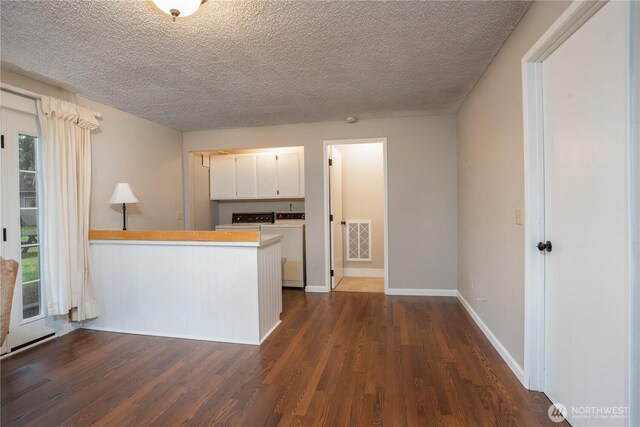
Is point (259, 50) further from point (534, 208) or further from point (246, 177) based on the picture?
point (246, 177)

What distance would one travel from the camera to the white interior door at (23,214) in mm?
2340

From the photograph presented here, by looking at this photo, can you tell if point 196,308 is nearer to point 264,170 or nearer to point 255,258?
point 255,258

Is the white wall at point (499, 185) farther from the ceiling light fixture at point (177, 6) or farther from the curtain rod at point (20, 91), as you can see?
the curtain rod at point (20, 91)

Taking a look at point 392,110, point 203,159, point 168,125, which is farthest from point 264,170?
point 392,110

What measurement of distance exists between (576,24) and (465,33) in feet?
2.38

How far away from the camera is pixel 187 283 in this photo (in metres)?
2.65

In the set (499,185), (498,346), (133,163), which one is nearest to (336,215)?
(499,185)

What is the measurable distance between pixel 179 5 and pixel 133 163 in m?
2.56

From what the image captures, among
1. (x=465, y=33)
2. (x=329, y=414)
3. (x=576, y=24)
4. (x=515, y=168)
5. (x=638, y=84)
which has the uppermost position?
(x=465, y=33)

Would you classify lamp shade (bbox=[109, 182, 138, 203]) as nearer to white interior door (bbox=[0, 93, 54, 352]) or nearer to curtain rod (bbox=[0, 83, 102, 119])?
white interior door (bbox=[0, 93, 54, 352])

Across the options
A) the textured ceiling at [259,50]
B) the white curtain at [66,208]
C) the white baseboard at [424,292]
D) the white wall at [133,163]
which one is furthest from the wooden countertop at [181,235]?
the white baseboard at [424,292]

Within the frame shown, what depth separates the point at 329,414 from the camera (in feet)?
5.35

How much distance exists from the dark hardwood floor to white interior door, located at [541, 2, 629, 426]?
1.22 ft

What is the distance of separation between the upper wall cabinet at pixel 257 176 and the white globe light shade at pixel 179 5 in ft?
9.54
